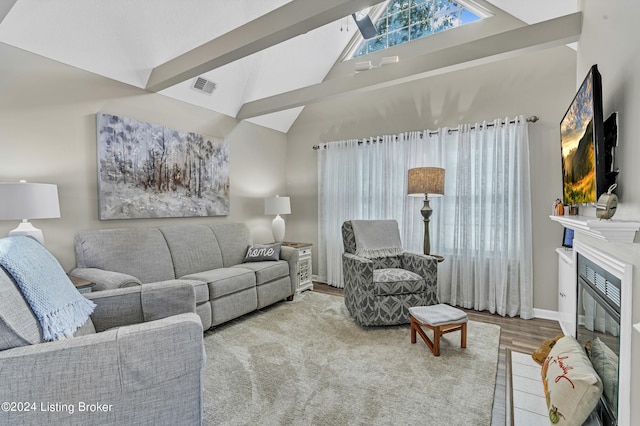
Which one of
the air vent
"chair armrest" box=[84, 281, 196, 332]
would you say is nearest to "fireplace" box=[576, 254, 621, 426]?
"chair armrest" box=[84, 281, 196, 332]

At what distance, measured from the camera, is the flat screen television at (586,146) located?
1329 mm

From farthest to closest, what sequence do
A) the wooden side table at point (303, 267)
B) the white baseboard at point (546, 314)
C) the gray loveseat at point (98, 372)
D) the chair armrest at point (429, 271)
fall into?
the wooden side table at point (303, 267) < the white baseboard at point (546, 314) < the chair armrest at point (429, 271) < the gray loveseat at point (98, 372)

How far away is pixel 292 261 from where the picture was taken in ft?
12.1

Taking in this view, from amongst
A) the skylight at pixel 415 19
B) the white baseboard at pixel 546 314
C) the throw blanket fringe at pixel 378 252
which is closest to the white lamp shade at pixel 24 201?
the throw blanket fringe at pixel 378 252

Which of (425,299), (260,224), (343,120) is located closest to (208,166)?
(260,224)

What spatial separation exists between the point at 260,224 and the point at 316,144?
4.75ft

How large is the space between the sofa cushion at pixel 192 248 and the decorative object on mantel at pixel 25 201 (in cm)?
110

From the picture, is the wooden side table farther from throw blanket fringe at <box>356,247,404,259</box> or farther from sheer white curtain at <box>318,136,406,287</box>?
throw blanket fringe at <box>356,247,404,259</box>

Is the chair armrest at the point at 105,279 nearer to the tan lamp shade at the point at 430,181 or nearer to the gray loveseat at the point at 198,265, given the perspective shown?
the gray loveseat at the point at 198,265

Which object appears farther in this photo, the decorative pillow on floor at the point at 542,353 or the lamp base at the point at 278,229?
the lamp base at the point at 278,229

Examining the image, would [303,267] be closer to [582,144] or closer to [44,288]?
[44,288]

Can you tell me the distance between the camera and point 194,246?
10.9ft

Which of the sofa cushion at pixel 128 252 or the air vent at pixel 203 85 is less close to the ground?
the air vent at pixel 203 85

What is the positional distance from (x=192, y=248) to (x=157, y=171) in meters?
0.88
